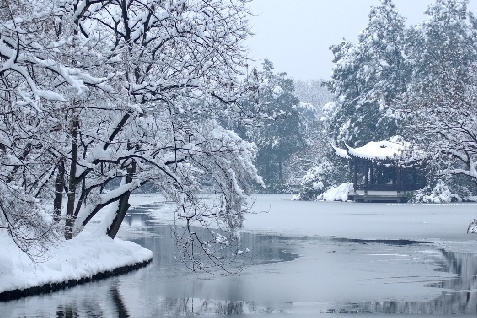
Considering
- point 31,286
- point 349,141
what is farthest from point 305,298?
point 349,141

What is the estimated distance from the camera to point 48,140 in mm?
14906

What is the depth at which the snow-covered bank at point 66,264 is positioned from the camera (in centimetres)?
1702

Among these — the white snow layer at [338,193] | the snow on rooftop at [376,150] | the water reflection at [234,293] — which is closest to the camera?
the water reflection at [234,293]

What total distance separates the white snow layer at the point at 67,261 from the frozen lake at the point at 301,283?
0.47 metres

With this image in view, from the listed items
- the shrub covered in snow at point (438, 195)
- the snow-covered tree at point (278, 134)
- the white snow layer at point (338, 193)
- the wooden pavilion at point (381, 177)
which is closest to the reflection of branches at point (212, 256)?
the shrub covered in snow at point (438, 195)

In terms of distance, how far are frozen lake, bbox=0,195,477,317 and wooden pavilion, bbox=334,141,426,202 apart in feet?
125

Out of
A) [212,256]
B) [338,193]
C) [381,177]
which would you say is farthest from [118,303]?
[338,193]

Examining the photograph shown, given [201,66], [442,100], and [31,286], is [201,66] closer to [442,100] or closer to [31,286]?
[31,286]

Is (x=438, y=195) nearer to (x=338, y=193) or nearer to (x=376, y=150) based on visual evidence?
(x=376, y=150)

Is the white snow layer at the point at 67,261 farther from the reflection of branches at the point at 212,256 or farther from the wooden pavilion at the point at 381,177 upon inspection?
the wooden pavilion at the point at 381,177

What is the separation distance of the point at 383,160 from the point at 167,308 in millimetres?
57683

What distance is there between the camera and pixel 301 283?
20109 mm

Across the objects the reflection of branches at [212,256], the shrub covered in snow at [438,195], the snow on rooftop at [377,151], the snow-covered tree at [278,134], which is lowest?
the reflection of branches at [212,256]

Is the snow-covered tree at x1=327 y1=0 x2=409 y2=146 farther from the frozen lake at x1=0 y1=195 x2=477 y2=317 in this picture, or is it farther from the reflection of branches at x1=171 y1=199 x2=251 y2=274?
the reflection of branches at x1=171 y1=199 x2=251 y2=274
